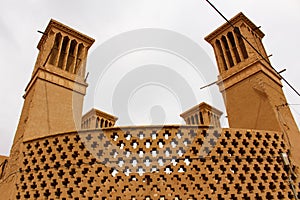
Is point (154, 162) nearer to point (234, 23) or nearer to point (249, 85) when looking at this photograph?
point (249, 85)

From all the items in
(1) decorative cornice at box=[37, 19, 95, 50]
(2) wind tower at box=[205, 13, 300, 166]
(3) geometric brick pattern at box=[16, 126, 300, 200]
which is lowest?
(3) geometric brick pattern at box=[16, 126, 300, 200]

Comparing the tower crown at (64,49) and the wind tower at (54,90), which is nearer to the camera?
the wind tower at (54,90)

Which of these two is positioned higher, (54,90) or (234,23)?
(234,23)

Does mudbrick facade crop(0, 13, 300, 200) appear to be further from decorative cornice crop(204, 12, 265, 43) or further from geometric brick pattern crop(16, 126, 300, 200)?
decorative cornice crop(204, 12, 265, 43)

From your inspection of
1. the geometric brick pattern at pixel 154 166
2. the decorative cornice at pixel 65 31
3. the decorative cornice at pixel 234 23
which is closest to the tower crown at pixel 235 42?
the decorative cornice at pixel 234 23

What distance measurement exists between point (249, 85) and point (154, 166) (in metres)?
5.41

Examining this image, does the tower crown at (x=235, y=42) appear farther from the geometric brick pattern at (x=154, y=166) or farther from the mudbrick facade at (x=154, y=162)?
the geometric brick pattern at (x=154, y=166)

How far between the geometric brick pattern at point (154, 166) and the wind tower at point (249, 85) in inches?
72.4

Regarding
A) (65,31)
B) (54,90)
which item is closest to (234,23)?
(65,31)

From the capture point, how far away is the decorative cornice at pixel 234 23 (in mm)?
11805

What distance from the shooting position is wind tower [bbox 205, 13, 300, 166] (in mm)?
9117

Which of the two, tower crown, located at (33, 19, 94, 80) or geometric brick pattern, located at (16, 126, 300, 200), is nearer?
geometric brick pattern, located at (16, 126, 300, 200)

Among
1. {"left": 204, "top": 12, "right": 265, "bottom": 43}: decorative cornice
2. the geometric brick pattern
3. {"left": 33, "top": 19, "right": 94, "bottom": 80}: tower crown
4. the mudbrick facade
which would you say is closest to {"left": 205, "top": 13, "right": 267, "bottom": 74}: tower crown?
{"left": 204, "top": 12, "right": 265, "bottom": 43}: decorative cornice

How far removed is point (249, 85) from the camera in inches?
405
